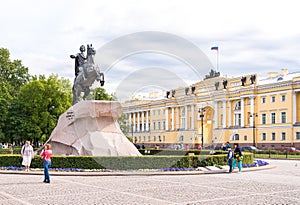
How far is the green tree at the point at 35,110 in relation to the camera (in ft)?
176

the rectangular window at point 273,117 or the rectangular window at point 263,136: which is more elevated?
the rectangular window at point 273,117

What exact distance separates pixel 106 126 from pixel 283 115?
55377mm

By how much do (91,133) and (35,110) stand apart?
105 feet

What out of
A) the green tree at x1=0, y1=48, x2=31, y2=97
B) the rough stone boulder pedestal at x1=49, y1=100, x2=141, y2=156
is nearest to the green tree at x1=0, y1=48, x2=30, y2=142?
the green tree at x1=0, y1=48, x2=31, y2=97

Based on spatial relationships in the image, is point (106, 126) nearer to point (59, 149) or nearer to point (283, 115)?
point (59, 149)

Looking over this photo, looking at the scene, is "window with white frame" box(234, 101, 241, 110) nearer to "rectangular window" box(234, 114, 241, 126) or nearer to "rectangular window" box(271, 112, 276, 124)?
"rectangular window" box(234, 114, 241, 126)

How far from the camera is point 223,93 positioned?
284 ft

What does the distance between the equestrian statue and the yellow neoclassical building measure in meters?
35.8

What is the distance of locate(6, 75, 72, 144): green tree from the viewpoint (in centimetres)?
5356

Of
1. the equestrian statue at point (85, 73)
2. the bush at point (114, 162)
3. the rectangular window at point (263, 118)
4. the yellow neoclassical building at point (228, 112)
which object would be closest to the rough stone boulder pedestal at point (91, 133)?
the bush at point (114, 162)

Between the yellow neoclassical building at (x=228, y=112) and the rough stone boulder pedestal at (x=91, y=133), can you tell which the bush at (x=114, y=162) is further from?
the yellow neoclassical building at (x=228, y=112)

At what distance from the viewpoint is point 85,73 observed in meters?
26.7

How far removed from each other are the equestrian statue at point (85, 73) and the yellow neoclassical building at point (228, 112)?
117ft

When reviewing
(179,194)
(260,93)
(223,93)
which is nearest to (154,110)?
(223,93)
